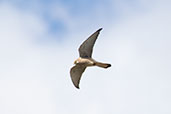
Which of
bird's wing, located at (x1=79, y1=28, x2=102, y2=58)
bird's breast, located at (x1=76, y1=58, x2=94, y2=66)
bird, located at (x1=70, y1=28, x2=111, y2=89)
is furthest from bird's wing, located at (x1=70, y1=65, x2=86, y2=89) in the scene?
bird's wing, located at (x1=79, y1=28, x2=102, y2=58)

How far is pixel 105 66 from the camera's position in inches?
547

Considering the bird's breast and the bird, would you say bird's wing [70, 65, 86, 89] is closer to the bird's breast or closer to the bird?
the bird

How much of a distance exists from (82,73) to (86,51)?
3.22ft

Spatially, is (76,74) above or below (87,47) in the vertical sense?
below

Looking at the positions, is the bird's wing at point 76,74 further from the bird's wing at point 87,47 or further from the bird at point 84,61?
the bird's wing at point 87,47

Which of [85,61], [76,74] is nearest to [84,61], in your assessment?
[85,61]

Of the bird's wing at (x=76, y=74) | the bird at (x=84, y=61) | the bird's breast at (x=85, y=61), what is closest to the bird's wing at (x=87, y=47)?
the bird at (x=84, y=61)

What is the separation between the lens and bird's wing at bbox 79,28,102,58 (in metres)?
14.0

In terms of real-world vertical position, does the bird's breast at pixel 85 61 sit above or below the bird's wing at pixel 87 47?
below

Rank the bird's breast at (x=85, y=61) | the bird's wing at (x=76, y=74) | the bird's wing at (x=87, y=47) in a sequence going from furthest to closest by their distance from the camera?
the bird's wing at (x=76, y=74), the bird's breast at (x=85, y=61), the bird's wing at (x=87, y=47)

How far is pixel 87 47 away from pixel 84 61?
1.80 ft

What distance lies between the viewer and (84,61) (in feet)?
47.5

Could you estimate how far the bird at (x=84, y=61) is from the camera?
13969 millimetres

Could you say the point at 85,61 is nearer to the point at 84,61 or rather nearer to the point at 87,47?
the point at 84,61
